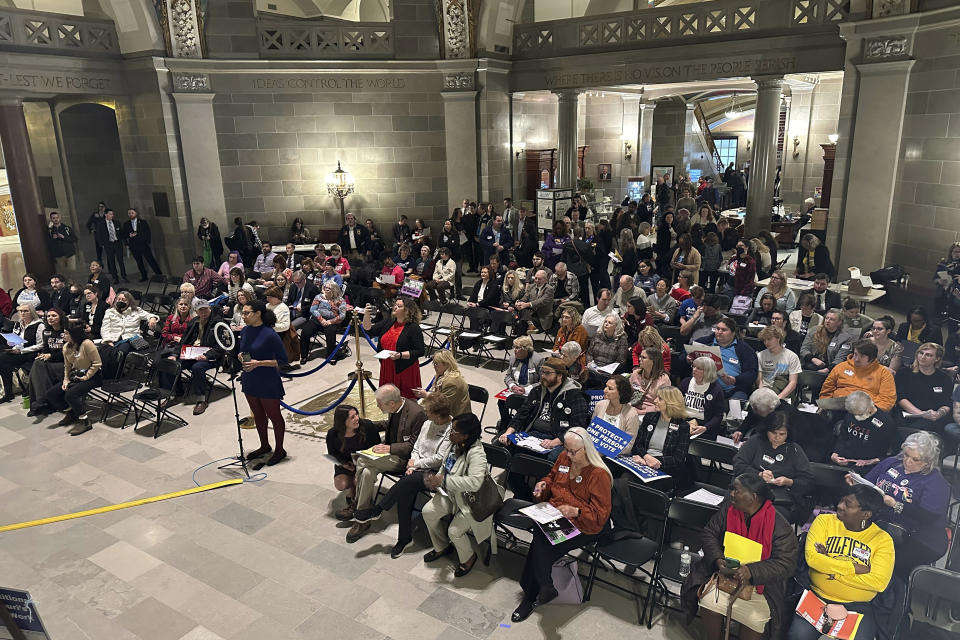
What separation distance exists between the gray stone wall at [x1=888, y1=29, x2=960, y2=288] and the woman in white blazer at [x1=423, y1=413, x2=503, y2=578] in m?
10.4

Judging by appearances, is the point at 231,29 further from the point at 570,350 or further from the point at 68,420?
the point at 570,350

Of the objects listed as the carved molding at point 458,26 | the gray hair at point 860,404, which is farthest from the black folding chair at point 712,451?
the carved molding at point 458,26

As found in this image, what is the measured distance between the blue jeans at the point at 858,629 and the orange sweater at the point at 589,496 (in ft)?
4.77

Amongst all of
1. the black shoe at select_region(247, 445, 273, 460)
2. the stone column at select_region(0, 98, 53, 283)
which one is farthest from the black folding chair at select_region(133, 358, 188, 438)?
the stone column at select_region(0, 98, 53, 283)

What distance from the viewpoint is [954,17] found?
11352mm

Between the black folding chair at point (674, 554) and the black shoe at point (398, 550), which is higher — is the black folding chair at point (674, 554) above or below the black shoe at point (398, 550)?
above

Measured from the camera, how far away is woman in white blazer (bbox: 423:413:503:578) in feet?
18.9

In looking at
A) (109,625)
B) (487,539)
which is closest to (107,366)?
(109,625)

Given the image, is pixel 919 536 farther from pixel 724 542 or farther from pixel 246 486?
pixel 246 486

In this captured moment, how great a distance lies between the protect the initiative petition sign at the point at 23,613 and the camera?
3.82 meters

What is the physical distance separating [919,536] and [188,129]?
54.7 ft

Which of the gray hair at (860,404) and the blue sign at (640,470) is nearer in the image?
the blue sign at (640,470)

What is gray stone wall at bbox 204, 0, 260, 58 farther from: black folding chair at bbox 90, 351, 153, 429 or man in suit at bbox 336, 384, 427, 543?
man in suit at bbox 336, 384, 427, 543

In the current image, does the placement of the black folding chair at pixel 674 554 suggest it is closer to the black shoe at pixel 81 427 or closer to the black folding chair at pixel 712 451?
the black folding chair at pixel 712 451
